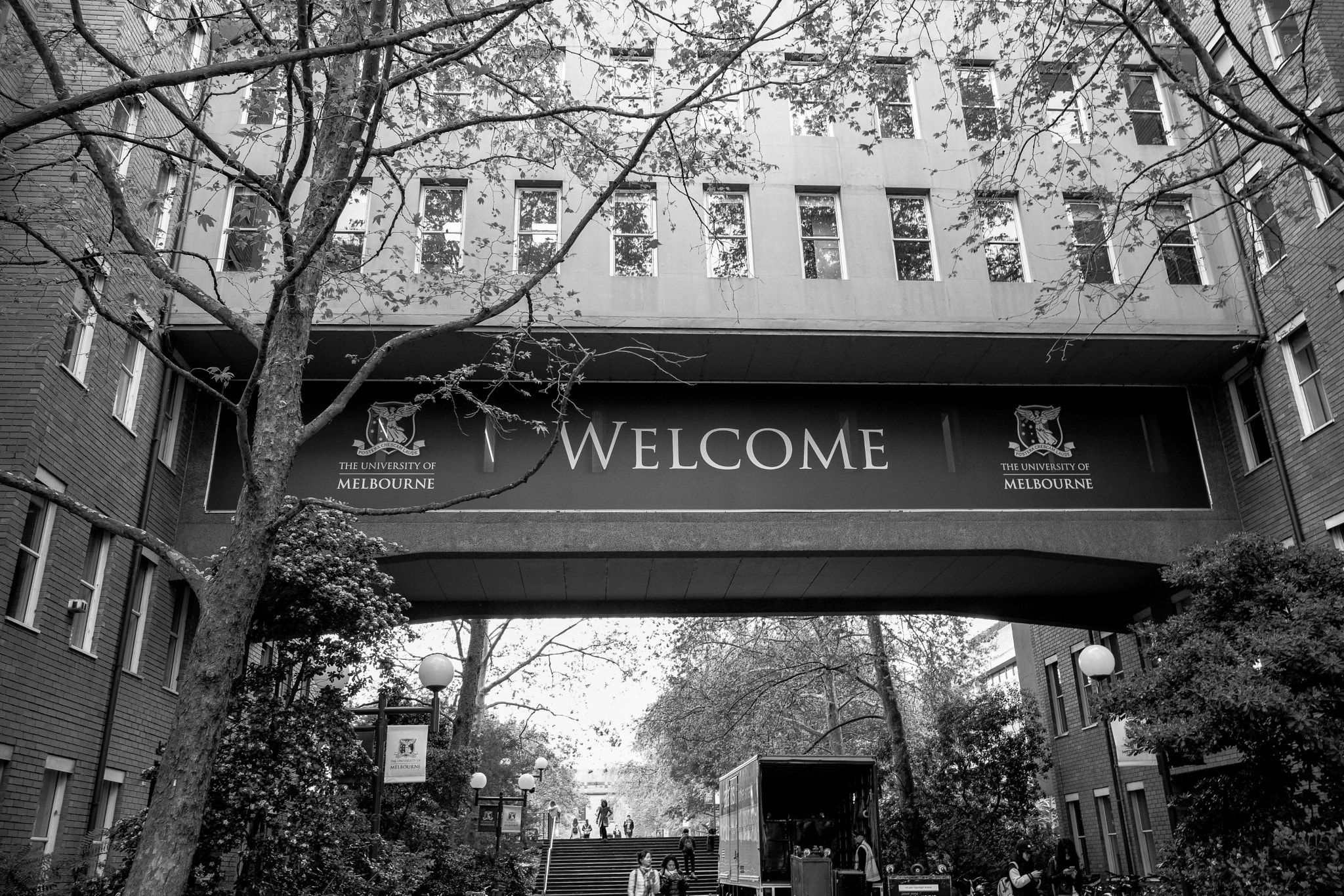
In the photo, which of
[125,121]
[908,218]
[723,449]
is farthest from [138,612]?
[908,218]

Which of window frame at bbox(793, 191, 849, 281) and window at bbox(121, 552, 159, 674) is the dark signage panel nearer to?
window at bbox(121, 552, 159, 674)

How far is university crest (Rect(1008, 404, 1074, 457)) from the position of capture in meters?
17.6

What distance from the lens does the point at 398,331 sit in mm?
16375

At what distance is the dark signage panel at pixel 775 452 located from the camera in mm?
16969

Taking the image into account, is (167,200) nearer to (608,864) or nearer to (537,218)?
(537,218)

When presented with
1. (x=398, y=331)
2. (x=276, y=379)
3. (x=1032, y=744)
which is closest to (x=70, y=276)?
(x=398, y=331)

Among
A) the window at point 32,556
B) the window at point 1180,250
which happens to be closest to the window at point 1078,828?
the window at point 1180,250

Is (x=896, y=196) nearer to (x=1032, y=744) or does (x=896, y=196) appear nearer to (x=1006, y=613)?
(x=1006, y=613)

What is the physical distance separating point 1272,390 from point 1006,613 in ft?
21.3

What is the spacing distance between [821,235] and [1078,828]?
19.2 metres

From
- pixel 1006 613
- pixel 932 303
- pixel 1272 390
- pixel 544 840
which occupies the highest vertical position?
pixel 932 303

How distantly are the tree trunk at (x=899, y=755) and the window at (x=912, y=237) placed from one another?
484 inches

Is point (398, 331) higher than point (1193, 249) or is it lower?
lower

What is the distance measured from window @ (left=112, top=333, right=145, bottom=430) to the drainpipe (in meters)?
0.49
